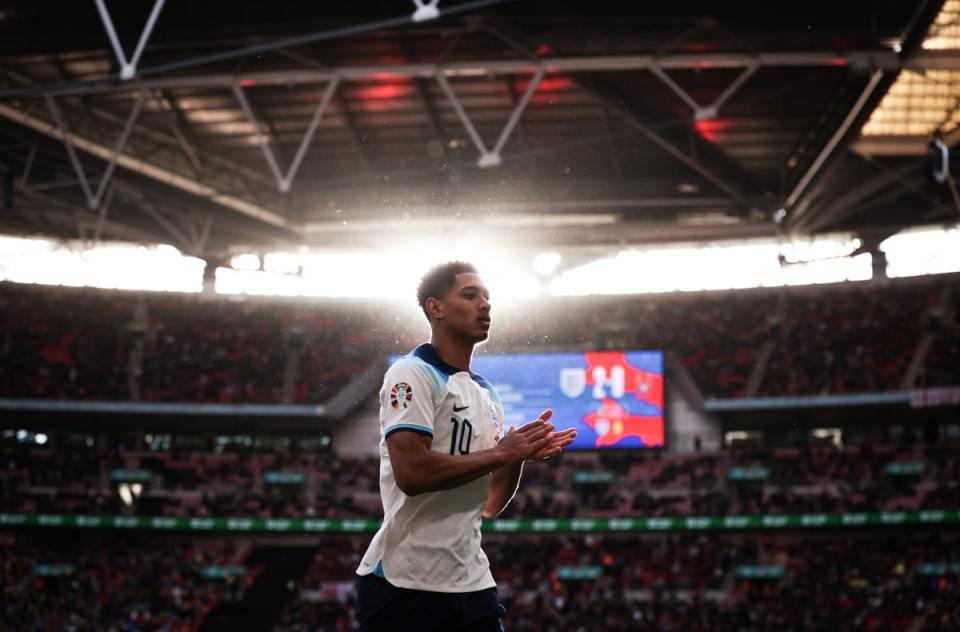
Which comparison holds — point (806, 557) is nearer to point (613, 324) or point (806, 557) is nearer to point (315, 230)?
point (613, 324)

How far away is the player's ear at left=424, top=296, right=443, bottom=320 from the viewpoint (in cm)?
423

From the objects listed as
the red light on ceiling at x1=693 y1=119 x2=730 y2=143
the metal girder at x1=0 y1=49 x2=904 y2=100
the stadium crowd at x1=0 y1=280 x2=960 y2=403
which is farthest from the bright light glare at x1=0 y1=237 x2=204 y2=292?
the red light on ceiling at x1=693 y1=119 x2=730 y2=143

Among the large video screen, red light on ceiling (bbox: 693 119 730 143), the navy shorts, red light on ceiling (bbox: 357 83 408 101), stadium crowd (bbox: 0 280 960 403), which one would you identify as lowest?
the navy shorts

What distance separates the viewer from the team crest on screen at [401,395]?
155 inches

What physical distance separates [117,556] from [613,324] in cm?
1884

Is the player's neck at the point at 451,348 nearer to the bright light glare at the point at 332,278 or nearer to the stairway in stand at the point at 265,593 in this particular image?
the stairway in stand at the point at 265,593

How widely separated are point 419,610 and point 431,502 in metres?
0.39

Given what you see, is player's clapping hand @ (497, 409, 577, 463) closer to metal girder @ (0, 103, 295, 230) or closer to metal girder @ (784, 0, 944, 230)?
metal girder @ (784, 0, 944, 230)

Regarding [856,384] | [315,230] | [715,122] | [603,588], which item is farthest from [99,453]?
[856,384]

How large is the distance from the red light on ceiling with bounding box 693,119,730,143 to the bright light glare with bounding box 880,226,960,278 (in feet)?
48.4

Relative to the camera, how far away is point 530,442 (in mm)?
3961

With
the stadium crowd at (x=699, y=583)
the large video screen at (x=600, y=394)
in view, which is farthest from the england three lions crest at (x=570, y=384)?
the stadium crowd at (x=699, y=583)

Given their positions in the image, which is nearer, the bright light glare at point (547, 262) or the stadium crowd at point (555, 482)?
the stadium crowd at point (555, 482)

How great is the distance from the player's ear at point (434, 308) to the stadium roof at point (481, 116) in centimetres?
1216
